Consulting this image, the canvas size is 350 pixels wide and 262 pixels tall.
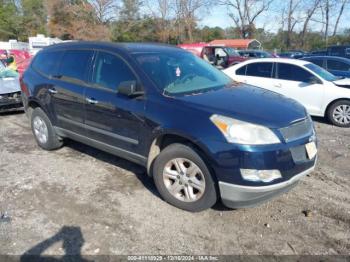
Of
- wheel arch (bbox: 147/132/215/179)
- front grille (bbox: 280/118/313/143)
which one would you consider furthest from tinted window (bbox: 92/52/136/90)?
front grille (bbox: 280/118/313/143)

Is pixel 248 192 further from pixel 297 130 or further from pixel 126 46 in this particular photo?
pixel 126 46

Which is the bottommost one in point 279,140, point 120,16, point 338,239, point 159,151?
point 338,239

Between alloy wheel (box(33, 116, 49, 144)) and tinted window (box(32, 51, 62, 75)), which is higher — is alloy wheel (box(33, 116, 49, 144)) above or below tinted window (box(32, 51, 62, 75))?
below

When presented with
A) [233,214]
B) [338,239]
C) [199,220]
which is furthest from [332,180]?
[199,220]

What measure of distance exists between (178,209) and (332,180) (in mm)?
2265

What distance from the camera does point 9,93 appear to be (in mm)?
8062

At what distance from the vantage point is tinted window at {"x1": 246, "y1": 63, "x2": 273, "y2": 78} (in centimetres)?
839

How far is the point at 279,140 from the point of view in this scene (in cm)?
318

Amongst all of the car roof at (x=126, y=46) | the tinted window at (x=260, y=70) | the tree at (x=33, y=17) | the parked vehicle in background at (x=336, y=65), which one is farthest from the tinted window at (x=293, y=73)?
the tree at (x=33, y=17)

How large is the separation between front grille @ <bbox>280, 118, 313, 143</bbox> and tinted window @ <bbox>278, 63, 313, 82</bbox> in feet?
15.2

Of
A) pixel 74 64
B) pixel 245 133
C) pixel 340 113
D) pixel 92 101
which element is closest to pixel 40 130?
pixel 74 64

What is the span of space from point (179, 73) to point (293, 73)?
4870 mm

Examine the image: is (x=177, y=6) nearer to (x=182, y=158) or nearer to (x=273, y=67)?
(x=273, y=67)

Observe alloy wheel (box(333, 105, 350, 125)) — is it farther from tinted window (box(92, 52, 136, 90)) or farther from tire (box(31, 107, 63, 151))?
tire (box(31, 107, 63, 151))
